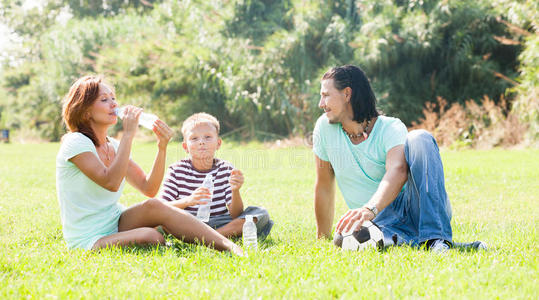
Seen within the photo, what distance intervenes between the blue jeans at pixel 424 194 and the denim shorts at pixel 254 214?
1.00 metres

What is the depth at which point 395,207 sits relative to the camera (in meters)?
3.68

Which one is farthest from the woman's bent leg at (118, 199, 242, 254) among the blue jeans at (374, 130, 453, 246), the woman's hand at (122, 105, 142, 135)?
the blue jeans at (374, 130, 453, 246)

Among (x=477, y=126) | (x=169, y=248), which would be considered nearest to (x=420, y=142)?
(x=169, y=248)

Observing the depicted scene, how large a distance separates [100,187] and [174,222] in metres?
0.56

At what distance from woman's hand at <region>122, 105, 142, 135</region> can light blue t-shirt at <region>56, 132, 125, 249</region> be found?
0.26 m

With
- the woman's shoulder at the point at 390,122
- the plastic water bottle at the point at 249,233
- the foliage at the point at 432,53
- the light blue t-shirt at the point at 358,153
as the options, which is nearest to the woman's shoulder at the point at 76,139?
the plastic water bottle at the point at 249,233

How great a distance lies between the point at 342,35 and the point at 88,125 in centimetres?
1133

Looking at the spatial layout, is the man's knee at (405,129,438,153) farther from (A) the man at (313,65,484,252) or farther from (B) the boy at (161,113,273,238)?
(B) the boy at (161,113,273,238)

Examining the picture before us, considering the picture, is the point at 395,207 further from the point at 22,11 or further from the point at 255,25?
the point at 22,11

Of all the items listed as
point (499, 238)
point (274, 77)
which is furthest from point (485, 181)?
point (274, 77)

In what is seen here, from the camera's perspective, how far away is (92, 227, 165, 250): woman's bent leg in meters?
3.47

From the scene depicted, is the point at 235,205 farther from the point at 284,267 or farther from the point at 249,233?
the point at 284,267

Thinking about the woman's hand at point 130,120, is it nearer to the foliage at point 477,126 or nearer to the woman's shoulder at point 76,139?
the woman's shoulder at point 76,139

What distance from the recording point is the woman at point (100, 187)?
3.40 metres
